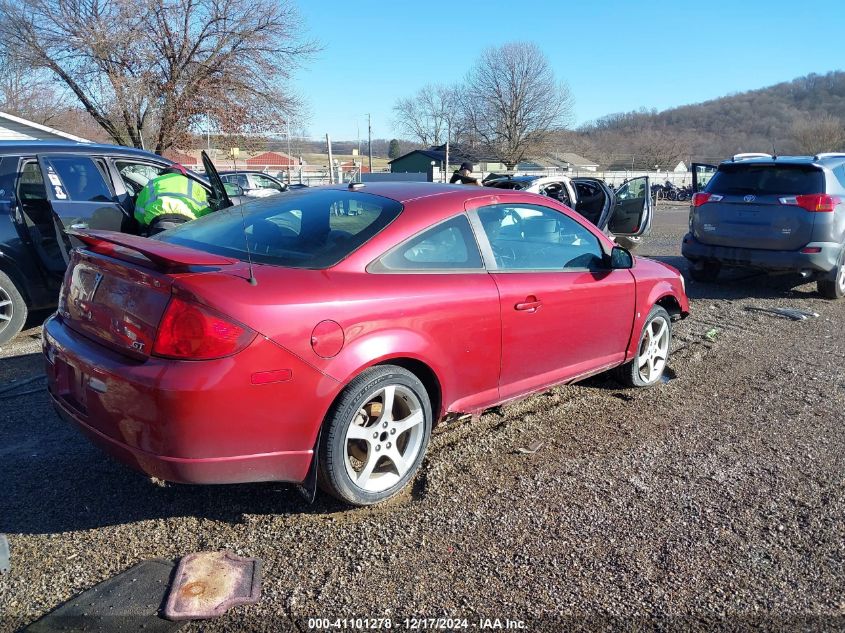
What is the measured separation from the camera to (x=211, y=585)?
2.45 m

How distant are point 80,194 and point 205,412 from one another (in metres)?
4.50

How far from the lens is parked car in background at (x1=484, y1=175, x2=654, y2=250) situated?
10273mm

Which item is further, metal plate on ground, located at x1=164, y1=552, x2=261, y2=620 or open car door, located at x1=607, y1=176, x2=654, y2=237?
open car door, located at x1=607, y1=176, x2=654, y2=237

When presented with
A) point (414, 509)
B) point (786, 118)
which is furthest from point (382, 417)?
point (786, 118)

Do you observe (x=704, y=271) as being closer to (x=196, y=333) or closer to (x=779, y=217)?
(x=779, y=217)

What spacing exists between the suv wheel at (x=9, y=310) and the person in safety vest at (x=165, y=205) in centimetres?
118

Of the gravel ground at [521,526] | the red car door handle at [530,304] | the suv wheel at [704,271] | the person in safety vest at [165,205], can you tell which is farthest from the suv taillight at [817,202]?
the person in safety vest at [165,205]

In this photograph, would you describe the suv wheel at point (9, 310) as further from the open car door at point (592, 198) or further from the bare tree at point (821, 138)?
the bare tree at point (821, 138)

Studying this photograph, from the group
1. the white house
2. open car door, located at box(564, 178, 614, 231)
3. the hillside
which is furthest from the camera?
the hillside

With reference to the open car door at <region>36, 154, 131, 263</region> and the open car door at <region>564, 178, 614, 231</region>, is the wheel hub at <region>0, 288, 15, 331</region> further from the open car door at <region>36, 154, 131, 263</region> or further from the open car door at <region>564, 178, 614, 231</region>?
the open car door at <region>564, 178, 614, 231</region>

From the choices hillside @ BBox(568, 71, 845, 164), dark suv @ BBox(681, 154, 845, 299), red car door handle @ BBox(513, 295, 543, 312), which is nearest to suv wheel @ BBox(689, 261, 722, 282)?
dark suv @ BBox(681, 154, 845, 299)

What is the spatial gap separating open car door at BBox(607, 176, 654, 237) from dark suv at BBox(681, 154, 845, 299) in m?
2.60

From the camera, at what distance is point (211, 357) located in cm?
248

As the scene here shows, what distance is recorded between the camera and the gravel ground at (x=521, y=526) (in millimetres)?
2406
